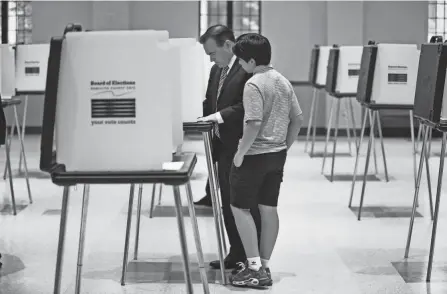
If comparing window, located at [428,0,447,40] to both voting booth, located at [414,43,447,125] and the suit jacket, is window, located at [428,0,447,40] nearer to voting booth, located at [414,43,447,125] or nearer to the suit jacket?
voting booth, located at [414,43,447,125]

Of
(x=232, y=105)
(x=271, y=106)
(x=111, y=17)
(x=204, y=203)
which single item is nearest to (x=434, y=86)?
(x=271, y=106)

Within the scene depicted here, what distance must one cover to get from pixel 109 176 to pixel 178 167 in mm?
278

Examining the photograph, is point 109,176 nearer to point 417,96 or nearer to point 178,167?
point 178,167

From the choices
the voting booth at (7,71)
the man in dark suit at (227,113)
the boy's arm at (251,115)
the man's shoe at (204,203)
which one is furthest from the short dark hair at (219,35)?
the voting booth at (7,71)

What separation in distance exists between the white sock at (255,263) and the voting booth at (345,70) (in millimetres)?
5789

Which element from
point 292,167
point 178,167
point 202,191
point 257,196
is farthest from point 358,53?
point 178,167

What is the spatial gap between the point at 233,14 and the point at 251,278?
12.1m

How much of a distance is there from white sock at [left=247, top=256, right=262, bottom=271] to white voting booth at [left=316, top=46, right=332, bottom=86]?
7947 millimetres

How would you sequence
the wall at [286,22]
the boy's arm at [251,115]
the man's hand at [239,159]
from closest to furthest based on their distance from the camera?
the boy's arm at [251,115], the man's hand at [239,159], the wall at [286,22]

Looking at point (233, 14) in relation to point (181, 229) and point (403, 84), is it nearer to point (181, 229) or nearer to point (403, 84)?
point (403, 84)

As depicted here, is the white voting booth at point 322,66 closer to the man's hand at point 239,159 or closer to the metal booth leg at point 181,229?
the man's hand at point 239,159

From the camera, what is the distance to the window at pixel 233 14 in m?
16.8

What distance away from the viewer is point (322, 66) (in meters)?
13.1

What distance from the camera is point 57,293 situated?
3377 mm
